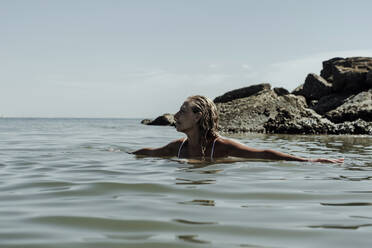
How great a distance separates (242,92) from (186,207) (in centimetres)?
2344

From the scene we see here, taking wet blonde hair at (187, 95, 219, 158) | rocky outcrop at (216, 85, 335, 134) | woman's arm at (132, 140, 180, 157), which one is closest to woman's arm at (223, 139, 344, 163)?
wet blonde hair at (187, 95, 219, 158)

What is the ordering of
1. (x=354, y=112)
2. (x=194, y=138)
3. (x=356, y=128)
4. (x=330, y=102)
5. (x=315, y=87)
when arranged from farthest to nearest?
(x=315, y=87)
(x=330, y=102)
(x=354, y=112)
(x=356, y=128)
(x=194, y=138)

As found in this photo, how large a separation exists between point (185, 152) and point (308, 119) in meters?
12.0

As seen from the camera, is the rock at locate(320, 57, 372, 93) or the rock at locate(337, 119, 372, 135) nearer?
the rock at locate(337, 119, 372, 135)

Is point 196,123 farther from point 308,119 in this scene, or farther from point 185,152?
point 308,119

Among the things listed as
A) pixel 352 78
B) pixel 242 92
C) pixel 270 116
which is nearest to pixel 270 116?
pixel 270 116

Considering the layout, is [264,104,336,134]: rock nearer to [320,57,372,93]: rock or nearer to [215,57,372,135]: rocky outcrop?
[215,57,372,135]: rocky outcrop

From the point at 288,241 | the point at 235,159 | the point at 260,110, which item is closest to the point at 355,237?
the point at 288,241

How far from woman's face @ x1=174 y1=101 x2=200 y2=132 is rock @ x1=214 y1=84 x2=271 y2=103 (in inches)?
781

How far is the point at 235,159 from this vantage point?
6.19 meters

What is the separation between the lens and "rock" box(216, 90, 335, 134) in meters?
17.1

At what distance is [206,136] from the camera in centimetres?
647

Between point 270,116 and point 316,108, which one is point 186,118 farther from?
point 316,108

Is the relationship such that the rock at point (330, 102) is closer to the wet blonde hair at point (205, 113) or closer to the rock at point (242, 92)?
the rock at point (242, 92)
